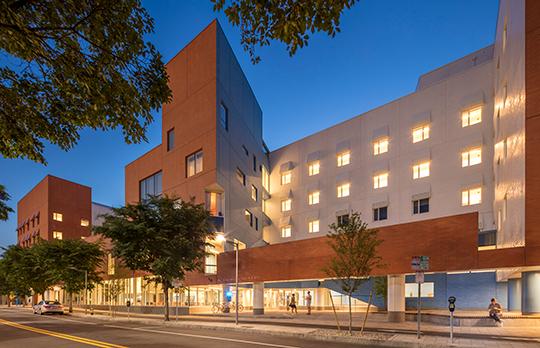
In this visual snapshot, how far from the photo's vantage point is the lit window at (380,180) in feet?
135

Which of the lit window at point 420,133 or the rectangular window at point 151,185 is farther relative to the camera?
the rectangular window at point 151,185

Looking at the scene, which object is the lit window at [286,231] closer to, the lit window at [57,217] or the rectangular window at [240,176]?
the rectangular window at [240,176]

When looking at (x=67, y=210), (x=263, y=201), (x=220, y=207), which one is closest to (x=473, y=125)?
(x=220, y=207)

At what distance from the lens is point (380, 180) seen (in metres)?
41.8

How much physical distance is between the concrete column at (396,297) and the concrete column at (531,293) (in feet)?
23.2

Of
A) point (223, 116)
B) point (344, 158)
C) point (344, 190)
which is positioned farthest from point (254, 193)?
point (223, 116)

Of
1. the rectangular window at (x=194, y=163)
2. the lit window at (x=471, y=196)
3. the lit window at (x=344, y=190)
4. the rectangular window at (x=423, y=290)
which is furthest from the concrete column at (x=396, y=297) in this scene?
the rectangular window at (x=194, y=163)

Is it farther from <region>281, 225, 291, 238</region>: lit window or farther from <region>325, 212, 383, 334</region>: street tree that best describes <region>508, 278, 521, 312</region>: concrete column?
<region>281, 225, 291, 238</region>: lit window

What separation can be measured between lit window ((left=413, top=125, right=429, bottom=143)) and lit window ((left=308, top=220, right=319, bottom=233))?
48.5 feet

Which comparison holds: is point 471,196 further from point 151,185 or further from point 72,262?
point 72,262

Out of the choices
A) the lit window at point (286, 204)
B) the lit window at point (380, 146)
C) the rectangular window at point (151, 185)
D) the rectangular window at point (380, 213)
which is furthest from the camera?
the lit window at point (286, 204)

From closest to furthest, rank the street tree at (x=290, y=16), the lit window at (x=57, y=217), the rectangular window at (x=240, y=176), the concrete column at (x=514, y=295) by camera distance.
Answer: the street tree at (x=290, y=16), the concrete column at (x=514, y=295), the rectangular window at (x=240, y=176), the lit window at (x=57, y=217)

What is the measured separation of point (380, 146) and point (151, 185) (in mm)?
27546

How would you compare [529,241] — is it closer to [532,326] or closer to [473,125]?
[532,326]
